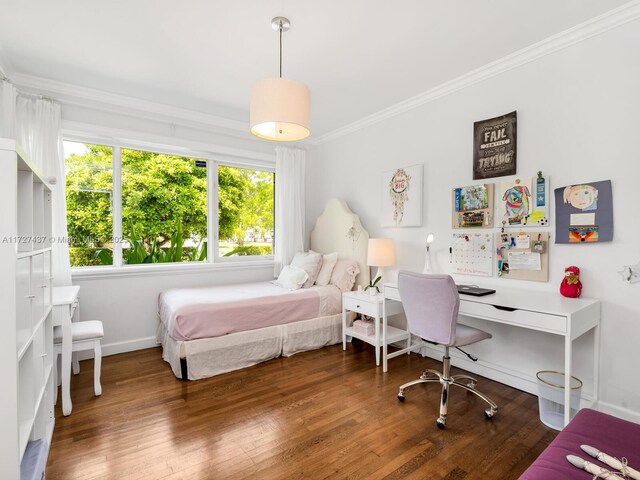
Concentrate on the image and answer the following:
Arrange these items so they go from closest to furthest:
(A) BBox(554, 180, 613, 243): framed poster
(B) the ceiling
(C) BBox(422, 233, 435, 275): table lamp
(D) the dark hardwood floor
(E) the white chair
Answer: (D) the dark hardwood floor → (B) the ceiling → (A) BBox(554, 180, 613, 243): framed poster → (E) the white chair → (C) BBox(422, 233, 435, 275): table lamp

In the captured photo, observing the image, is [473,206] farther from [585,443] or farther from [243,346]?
[243,346]

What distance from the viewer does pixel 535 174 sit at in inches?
97.0

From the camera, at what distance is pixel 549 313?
1.91 m

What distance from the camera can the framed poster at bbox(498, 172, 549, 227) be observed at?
94.9 inches

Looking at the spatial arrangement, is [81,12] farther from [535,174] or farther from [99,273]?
[535,174]

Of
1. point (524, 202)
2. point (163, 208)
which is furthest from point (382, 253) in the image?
point (163, 208)

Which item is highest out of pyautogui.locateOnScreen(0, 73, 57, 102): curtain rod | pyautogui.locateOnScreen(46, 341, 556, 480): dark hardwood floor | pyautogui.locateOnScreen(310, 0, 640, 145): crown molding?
pyautogui.locateOnScreen(310, 0, 640, 145): crown molding

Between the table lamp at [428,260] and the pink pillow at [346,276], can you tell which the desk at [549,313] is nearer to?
the table lamp at [428,260]

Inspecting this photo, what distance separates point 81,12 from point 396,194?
2.82 meters

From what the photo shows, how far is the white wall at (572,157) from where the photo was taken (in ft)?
6.74

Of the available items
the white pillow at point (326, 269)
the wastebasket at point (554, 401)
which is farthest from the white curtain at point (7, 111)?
the wastebasket at point (554, 401)

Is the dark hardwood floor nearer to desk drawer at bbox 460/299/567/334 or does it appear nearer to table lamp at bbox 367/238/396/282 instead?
desk drawer at bbox 460/299/567/334

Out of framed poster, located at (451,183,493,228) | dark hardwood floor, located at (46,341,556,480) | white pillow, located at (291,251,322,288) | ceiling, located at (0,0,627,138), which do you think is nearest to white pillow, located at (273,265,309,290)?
white pillow, located at (291,251,322,288)

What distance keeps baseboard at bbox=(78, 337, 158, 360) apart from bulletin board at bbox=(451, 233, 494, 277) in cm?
312
